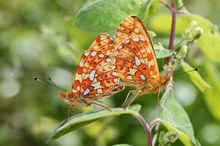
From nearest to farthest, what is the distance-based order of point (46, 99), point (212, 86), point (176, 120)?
point (176, 120) < point (212, 86) < point (46, 99)

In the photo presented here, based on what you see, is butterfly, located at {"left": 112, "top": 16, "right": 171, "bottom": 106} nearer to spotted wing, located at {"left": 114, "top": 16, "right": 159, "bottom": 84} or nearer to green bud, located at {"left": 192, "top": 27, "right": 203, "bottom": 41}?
spotted wing, located at {"left": 114, "top": 16, "right": 159, "bottom": 84}

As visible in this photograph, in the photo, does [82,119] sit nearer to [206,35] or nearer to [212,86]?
[206,35]

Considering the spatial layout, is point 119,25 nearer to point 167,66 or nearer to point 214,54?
point 167,66

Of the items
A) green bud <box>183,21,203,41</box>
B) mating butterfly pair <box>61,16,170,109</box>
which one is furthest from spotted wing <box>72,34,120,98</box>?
green bud <box>183,21,203,41</box>

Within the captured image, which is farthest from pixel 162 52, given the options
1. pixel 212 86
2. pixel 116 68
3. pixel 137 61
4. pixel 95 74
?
pixel 212 86

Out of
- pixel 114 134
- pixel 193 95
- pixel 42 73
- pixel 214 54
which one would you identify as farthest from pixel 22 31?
pixel 214 54

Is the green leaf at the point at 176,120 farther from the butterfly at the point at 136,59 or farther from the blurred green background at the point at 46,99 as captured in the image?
the blurred green background at the point at 46,99

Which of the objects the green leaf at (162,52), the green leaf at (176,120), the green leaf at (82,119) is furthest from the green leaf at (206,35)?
the green leaf at (82,119)
